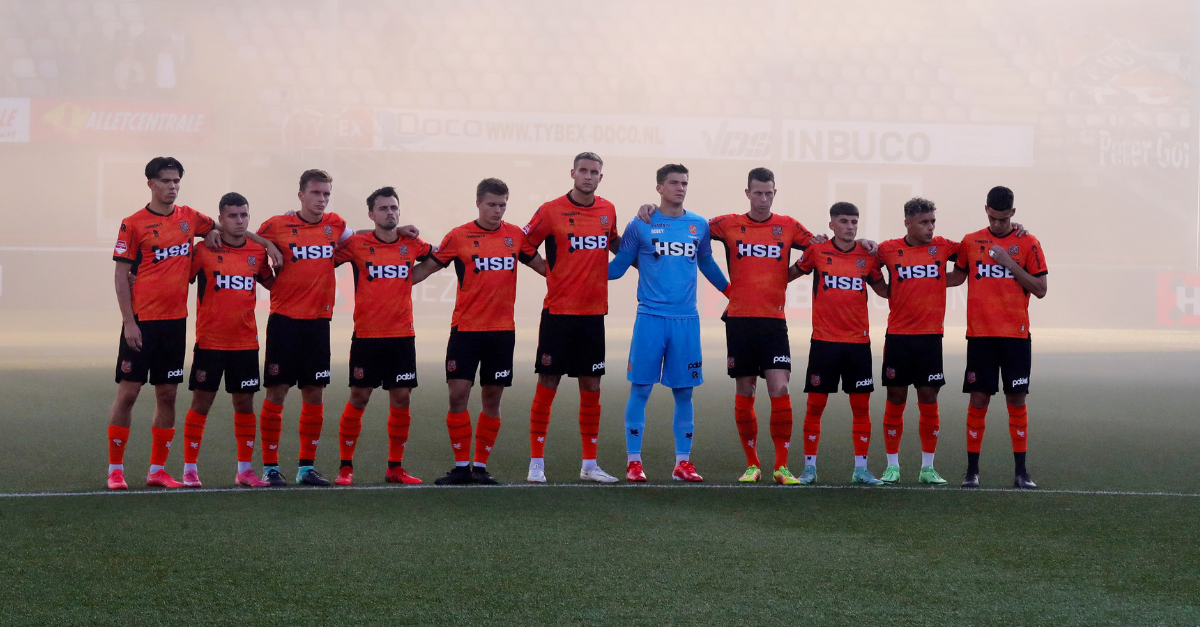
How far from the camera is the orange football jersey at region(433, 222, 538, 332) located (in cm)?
530

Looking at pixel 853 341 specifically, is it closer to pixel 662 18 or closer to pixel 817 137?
pixel 817 137

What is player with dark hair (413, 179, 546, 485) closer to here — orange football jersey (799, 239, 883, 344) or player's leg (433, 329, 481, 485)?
player's leg (433, 329, 481, 485)

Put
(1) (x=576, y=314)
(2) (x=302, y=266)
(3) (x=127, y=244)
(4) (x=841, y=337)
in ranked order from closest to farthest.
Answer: (3) (x=127, y=244), (2) (x=302, y=266), (1) (x=576, y=314), (4) (x=841, y=337)

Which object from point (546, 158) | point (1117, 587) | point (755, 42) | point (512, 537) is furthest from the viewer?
point (755, 42)

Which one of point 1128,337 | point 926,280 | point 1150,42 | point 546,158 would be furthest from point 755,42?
point 926,280

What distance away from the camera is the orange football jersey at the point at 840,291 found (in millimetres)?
5492

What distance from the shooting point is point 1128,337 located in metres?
22.0

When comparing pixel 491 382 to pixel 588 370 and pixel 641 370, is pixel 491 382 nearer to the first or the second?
pixel 588 370

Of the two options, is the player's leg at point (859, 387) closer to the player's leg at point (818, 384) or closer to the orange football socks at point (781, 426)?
the player's leg at point (818, 384)

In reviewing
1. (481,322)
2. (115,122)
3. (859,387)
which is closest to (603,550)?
(481,322)

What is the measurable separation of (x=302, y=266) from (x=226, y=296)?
0.38m

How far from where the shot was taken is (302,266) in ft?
17.4

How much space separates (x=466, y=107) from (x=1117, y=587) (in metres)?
25.1

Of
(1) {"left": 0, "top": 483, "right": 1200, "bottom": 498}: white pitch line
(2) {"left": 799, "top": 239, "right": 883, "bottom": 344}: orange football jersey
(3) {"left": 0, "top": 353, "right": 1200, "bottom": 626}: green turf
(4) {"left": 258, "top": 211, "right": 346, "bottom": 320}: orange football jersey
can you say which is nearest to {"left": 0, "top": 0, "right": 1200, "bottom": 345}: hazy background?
(4) {"left": 258, "top": 211, "right": 346, "bottom": 320}: orange football jersey
